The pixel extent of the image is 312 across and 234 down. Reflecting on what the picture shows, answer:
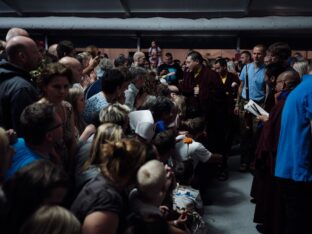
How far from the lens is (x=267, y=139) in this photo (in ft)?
11.4

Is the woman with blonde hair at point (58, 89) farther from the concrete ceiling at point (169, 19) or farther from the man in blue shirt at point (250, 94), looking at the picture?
the concrete ceiling at point (169, 19)

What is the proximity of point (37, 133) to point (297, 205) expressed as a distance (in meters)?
2.29

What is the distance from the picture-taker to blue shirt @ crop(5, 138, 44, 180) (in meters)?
2.00

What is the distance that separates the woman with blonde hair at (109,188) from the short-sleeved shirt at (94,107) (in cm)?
100

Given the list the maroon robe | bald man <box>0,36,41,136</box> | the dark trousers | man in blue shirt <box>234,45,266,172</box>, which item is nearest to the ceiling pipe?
man in blue shirt <box>234,45,266,172</box>

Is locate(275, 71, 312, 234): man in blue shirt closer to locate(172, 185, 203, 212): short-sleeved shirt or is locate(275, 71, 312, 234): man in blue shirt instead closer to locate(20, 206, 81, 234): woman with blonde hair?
locate(172, 185, 203, 212): short-sleeved shirt

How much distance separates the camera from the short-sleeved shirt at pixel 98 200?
1.80 m

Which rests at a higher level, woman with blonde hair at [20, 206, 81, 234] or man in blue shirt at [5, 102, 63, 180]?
man in blue shirt at [5, 102, 63, 180]

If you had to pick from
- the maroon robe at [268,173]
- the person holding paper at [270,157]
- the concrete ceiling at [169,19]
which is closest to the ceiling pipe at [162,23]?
the concrete ceiling at [169,19]

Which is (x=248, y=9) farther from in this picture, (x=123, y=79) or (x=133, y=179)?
(x=133, y=179)

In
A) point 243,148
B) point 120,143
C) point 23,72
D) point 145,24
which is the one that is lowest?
point 243,148

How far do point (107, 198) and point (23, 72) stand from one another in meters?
1.46

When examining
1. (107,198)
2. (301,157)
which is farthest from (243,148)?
(107,198)

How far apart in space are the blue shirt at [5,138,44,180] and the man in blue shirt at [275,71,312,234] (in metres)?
2.04
